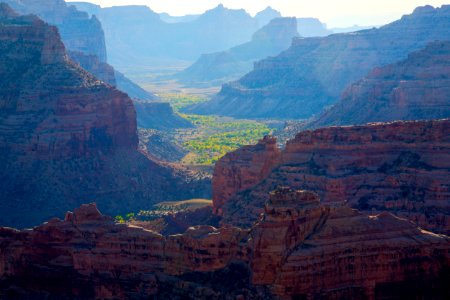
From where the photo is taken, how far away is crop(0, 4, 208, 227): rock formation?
112875 millimetres

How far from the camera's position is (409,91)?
140 metres

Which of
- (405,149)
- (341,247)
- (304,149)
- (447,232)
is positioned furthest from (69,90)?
(341,247)

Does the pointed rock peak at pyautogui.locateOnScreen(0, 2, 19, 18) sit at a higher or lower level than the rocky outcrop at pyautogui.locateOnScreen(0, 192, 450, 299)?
higher

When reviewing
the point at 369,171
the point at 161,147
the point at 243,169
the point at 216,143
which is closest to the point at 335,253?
the point at 369,171

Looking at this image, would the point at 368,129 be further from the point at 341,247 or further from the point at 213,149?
the point at 213,149

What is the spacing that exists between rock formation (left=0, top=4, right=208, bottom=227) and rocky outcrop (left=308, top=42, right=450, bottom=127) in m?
31.8

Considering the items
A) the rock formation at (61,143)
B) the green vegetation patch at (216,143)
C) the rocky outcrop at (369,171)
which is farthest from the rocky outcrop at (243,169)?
the green vegetation patch at (216,143)

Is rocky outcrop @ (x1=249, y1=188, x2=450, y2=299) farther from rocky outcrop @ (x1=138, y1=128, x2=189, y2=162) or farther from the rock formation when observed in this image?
rocky outcrop @ (x1=138, y1=128, x2=189, y2=162)

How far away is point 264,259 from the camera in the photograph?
5681cm

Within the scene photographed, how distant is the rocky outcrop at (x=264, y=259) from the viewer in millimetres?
56750

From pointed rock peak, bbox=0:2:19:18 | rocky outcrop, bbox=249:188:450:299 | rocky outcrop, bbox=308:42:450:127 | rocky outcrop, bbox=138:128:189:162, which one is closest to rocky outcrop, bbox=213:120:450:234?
rocky outcrop, bbox=249:188:450:299

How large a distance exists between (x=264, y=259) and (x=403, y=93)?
287 feet

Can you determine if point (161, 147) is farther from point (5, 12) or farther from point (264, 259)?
point (264, 259)

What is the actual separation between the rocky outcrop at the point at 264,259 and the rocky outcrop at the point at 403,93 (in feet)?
238
